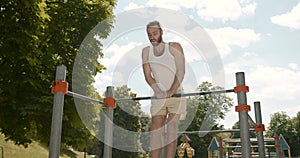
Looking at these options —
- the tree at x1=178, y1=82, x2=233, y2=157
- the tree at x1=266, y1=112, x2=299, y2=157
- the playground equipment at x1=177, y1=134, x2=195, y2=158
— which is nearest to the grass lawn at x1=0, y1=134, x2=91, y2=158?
the playground equipment at x1=177, y1=134, x2=195, y2=158

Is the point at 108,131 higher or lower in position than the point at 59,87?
lower

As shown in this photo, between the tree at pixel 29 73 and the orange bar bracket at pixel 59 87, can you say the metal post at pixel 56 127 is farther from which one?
the tree at pixel 29 73

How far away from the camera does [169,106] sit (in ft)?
10.2

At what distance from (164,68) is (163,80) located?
0.41 ft

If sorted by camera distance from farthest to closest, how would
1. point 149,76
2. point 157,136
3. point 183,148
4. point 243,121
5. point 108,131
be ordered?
point 183,148
point 108,131
point 243,121
point 149,76
point 157,136

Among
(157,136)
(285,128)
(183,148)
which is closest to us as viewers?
(157,136)

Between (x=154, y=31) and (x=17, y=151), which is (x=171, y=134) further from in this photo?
(x=17, y=151)

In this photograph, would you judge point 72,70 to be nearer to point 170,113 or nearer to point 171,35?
point 171,35

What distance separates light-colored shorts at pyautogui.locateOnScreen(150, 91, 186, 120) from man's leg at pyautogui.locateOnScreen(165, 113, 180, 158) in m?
0.06

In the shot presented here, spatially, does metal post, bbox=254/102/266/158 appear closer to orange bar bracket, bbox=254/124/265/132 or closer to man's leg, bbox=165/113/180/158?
orange bar bracket, bbox=254/124/265/132

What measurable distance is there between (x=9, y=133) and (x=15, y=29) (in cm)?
294

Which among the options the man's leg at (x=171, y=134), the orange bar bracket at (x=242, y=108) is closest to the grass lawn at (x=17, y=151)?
the man's leg at (x=171, y=134)

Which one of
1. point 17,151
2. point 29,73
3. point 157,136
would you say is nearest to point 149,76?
point 157,136

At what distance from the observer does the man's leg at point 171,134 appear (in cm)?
288
